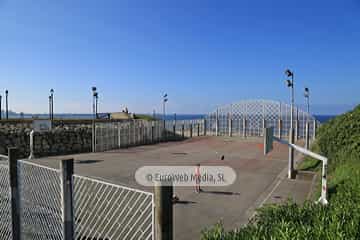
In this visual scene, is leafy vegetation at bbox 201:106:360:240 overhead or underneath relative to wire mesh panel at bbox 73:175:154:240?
overhead

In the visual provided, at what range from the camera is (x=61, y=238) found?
134 inches

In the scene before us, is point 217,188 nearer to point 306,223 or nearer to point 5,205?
point 306,223

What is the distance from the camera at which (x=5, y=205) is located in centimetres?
426

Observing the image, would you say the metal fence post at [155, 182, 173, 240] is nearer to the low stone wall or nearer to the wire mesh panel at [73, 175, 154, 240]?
the wire mesh panel at [73, 175, 154, 240]

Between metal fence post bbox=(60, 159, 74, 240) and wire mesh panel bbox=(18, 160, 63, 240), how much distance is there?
0.57 meters

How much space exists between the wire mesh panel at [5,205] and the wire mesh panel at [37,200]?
0.27 metres

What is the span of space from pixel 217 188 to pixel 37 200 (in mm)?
5271

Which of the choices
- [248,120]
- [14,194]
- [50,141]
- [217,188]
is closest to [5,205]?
[14,194]

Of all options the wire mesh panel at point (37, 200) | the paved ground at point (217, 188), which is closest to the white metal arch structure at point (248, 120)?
the paved ground at point (217, 188)

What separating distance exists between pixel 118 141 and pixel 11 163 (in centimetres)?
1338

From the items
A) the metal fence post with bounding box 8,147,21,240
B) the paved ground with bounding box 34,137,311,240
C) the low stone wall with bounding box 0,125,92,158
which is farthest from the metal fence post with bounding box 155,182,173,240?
the low stone wall with bounding box 0,125,92,158

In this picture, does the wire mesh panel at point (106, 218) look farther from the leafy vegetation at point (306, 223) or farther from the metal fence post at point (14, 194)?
the leafy vegetation at point (306, 223)

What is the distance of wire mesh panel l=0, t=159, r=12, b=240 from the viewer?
4074mm

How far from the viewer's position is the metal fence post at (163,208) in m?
2.06
